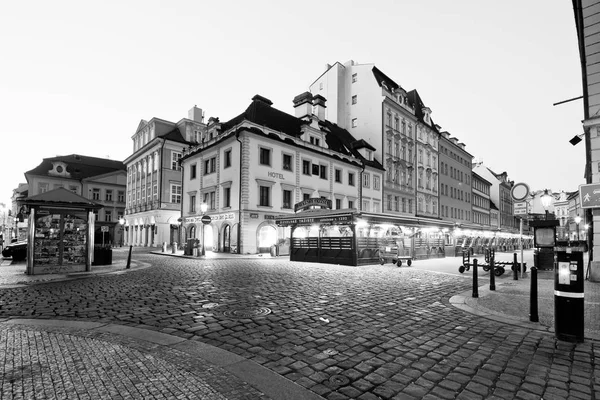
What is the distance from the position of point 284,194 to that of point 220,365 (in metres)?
27.4

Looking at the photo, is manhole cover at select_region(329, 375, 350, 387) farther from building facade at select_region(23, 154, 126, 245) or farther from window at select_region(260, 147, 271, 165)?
building facade at select_region(23, 154, 126, 245)

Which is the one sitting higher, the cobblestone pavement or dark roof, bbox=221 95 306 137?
dark roof, bbox=221 95 306 137

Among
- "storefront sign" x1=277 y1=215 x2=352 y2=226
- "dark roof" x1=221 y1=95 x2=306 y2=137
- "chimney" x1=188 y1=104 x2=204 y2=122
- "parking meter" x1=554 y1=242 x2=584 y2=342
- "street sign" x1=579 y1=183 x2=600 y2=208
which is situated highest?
"chimney" x1=188 y1=104 x2=204 y2=122

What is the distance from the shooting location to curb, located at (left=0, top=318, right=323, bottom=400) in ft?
10.8

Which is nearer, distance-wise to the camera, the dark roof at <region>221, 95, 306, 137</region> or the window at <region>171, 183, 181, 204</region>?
the dark roof at <region>221, 95, 306, 137</region>

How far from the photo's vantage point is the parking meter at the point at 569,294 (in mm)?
4922

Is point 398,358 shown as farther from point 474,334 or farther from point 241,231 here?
point 241,231

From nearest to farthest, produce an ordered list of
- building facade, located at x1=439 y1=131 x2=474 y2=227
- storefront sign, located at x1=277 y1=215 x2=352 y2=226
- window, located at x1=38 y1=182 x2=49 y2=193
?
storefront sign, located at x1=277 y1=215 x2=352 y2=226 → building facade, located at x1=439 y1=131 x2=474 y2=227 → window, located at x1=38 y1=182 x2=49 y2=193

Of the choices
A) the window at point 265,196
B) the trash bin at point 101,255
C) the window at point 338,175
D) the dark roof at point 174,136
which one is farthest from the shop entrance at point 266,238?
the dark roof at point 174,136

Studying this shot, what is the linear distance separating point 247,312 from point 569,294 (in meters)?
5.55

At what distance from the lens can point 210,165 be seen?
3341 centimetres

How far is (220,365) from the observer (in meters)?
3.89

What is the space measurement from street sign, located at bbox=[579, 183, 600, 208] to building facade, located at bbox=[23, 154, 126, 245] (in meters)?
60.4

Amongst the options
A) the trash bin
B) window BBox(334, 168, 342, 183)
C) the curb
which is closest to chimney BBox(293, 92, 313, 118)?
window BBox(334, 168, 342, 183)
